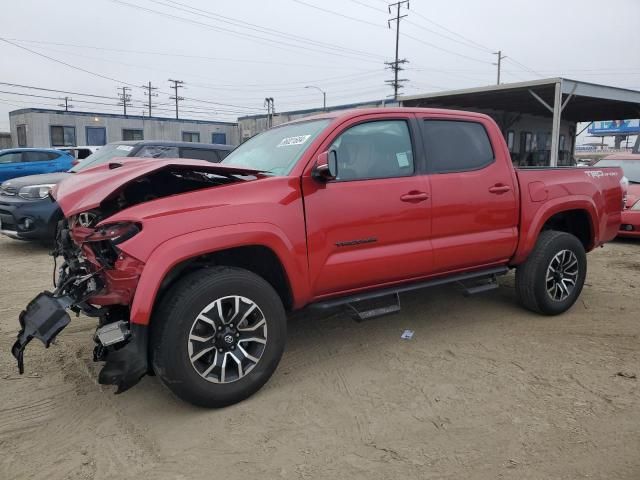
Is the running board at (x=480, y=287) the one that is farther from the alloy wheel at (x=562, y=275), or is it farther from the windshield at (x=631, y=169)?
the windshield at (x=631, y=169)

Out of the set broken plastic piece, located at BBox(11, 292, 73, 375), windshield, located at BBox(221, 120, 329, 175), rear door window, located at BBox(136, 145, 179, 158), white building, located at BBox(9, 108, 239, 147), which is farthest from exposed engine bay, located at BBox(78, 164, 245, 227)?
white building, located at BBox(9, 108, 239, 147)

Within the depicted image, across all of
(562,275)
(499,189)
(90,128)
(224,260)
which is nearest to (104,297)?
(224,260)

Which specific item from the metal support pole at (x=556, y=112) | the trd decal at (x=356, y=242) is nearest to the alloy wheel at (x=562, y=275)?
the trd decal at (x=356, y=242)

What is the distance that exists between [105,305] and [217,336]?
0.69m

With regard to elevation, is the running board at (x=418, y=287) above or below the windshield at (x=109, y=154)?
below

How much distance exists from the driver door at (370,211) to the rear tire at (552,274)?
132 centimetres

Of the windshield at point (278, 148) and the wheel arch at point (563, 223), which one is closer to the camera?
the windshield at point (278, 148)

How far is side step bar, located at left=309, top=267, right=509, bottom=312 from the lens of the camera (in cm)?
372

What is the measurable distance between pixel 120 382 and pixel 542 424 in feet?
8.19

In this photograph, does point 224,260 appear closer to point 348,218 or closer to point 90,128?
point 348,218

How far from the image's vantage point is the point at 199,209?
123 inches

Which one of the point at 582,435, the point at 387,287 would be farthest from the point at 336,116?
the point at 582,435

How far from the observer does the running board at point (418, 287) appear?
3.71 m

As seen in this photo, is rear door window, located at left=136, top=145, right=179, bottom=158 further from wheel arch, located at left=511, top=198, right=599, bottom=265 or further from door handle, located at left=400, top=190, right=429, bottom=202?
wheel arch, located at left=511, top=198, right=599, bottom=265
